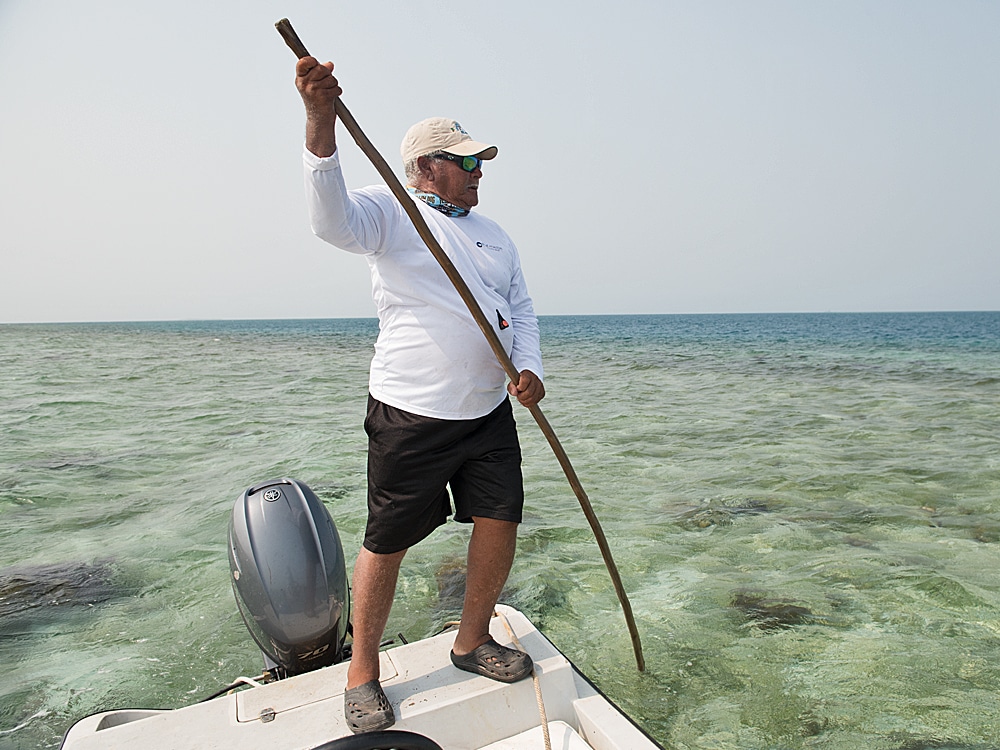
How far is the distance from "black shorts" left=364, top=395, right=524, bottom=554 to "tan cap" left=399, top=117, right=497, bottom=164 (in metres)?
0.85

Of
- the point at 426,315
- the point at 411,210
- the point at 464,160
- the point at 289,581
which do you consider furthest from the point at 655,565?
the point at 411,210

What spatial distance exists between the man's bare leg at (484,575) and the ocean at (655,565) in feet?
3.96

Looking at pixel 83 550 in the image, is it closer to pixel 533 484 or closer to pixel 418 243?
pixel 533 484

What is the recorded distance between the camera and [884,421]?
11.0 m

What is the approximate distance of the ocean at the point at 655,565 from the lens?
3.41m

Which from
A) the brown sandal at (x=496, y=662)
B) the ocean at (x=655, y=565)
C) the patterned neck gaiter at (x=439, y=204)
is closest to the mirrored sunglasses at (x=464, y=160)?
the patterned neck gaiter at (x=439, y=204)

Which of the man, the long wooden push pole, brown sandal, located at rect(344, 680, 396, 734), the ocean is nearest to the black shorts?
the man

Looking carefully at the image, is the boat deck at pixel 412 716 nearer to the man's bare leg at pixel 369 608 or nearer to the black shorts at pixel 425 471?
the man's bare leg at pixel 369 608

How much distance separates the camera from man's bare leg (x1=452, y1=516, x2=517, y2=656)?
7.98 ft

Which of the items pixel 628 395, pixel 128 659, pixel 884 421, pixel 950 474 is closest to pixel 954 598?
pixel 950 474

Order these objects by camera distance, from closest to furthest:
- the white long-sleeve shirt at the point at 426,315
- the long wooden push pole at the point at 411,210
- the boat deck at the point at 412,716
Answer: the long wooden push pole at the point at 411,210
the boat deck at the point at 412,716
the white long-sleeve shirt at the point at 426,315

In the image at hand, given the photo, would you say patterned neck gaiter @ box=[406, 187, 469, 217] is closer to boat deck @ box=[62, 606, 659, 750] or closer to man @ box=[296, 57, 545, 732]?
man @ box=[296, 57, 545, 732]

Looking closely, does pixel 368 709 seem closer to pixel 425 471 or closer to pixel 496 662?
pixel 496 662

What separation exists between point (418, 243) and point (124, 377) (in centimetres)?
2106
